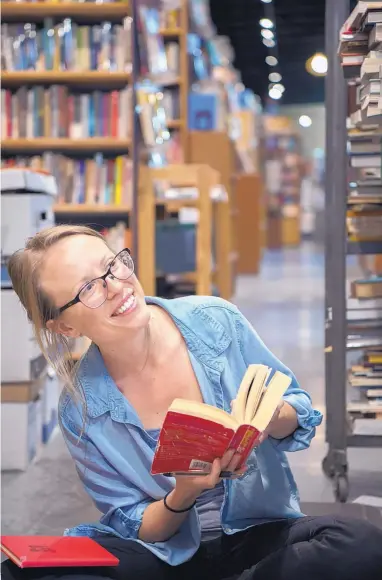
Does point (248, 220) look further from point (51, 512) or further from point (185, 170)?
point (51, 512)

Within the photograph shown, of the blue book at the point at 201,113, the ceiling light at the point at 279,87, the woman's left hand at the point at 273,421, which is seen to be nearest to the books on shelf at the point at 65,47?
the blue book at the point at 201,113

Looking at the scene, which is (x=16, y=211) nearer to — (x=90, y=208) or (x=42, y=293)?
(x=42, y=293)

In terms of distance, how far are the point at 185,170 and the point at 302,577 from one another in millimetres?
4853

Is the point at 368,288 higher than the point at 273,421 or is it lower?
higher

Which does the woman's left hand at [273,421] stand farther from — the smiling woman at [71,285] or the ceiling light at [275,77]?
the ceiling light at [275,77]

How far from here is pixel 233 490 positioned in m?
1.79

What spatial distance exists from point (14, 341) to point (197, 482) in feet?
5.98

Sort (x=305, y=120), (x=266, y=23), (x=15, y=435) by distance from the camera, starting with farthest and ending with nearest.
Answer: (x=305, y=120)
(x=266, y=23)
(x=15, y=435)

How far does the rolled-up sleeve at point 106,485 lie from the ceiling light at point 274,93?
20.9m

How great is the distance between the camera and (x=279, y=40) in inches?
682

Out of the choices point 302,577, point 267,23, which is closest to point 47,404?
point 302,577

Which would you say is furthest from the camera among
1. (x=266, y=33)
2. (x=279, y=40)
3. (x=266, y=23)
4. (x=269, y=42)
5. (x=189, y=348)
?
(x=269, y=42)

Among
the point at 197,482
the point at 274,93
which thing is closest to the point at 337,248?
the point at 197,482

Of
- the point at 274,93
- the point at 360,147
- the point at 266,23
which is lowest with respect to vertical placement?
the point at 360,147
